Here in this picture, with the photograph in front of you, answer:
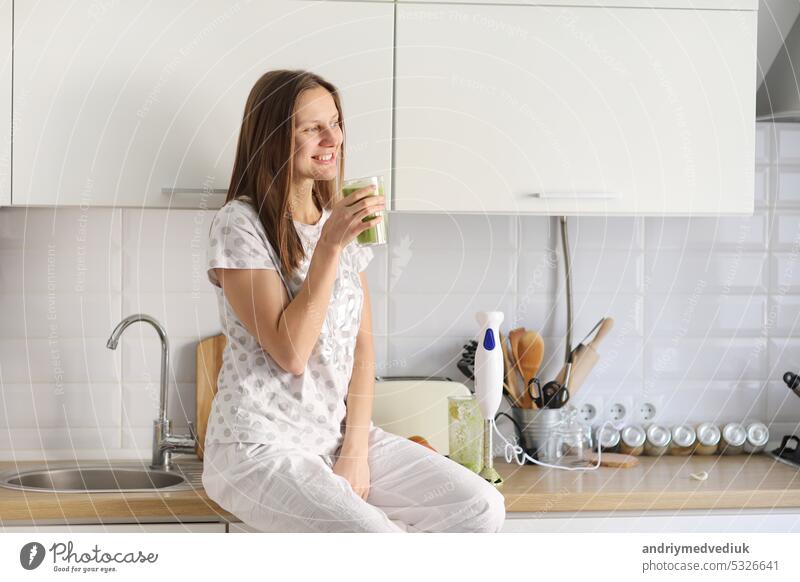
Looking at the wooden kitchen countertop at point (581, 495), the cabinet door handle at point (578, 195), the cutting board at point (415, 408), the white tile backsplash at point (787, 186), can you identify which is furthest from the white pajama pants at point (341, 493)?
the white tile backsplash at point (787, 186)

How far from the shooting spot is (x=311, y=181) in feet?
5.27

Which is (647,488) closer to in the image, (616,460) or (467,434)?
(616,460)

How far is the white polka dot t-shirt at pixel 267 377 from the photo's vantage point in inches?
56.4

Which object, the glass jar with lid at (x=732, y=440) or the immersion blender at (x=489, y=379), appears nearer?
the immersion blender at (x=489, y=379)

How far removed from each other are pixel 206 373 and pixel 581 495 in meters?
0.74

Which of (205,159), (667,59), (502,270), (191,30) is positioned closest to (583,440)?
(502,270)

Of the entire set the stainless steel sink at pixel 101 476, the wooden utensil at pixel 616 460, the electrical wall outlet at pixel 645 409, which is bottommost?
the stainless steel sink at pixel 101 476

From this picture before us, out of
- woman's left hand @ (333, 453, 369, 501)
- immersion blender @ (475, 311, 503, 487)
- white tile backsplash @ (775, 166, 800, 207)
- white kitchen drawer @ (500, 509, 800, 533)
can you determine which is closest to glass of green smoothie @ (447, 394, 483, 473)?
immersion blender @ (475, 311, 503, 487)

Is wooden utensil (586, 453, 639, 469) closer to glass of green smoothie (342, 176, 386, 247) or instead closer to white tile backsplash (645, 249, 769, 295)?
white tile backsplash (645, 249, 769, 295)

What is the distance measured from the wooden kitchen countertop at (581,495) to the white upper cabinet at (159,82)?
478 mm

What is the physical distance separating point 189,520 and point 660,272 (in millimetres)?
1044

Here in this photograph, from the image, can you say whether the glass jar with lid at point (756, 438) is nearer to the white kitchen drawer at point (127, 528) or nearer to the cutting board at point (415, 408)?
the cutting board at point (415, 408)
